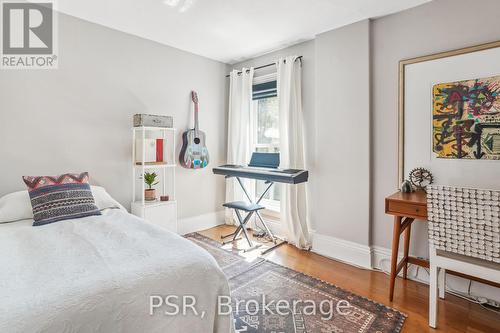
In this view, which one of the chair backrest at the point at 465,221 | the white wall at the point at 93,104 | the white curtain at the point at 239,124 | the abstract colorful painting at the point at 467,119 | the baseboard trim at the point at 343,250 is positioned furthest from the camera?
the white curtain at the point at 239,124

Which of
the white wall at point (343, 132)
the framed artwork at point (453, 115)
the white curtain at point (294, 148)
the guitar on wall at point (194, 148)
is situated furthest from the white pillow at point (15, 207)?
the framed artwork at point (453, 115)

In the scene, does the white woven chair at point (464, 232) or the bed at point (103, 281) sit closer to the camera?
the bed at point (103, 281)

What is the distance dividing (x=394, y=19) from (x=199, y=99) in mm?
2538

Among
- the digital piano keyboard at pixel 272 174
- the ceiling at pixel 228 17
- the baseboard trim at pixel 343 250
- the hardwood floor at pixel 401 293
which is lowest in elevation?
the hardwood floor at pixel 401 293

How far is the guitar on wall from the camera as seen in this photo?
361cm

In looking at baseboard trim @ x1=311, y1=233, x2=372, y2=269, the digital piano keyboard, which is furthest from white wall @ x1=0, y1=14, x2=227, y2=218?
baseboard trim @ x1=311, y1=233, x2=372, y2=269

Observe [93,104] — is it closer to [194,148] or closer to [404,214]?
[194,148]

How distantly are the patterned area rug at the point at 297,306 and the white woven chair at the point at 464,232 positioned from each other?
40 centimetres

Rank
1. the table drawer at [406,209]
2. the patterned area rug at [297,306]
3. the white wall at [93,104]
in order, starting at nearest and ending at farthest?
the patterned area rug at [297,306] → the table drawer at [406,209] → the white wall at [93,104]

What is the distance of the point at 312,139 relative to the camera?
10.8 ft

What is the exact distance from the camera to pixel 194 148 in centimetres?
368

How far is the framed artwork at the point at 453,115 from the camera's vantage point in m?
2.10

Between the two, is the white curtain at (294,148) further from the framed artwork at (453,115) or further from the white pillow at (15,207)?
the white pillow at (15,207)

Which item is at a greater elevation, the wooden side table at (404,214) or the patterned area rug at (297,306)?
the wooden side table at (404,214)
